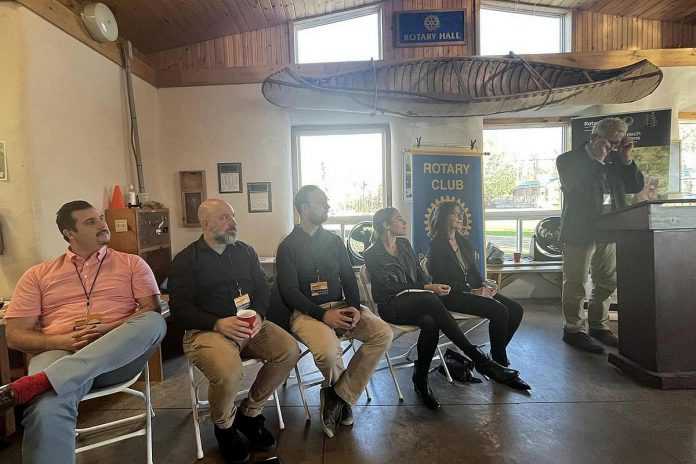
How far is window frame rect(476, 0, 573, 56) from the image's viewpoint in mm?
4887

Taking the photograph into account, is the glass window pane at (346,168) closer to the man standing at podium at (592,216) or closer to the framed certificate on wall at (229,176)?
the framed certificate on wall at (229,176)

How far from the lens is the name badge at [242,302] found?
6.93ft

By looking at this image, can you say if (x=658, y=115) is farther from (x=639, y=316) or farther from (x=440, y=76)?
(x=639, y=316)

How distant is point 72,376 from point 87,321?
442 millimetres

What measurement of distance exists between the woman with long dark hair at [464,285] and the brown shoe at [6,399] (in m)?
2.40

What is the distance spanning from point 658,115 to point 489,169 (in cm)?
188

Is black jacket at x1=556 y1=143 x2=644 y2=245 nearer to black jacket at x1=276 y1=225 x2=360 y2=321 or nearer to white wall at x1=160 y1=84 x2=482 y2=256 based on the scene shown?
white wall at x1=160 y1=84 x2=482 y2=256

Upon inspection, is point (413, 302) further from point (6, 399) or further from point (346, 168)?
point (346, 168)

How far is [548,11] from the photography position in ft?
16.3

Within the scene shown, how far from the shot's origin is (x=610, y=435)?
204 cm

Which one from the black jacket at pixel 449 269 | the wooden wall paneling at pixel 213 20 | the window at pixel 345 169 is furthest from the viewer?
the window at pixel 345 169

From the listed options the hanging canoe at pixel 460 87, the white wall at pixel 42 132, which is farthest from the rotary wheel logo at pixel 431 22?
the white wall at pixel 42 132

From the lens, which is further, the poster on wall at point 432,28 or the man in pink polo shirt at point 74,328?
the poster on wall at point 432,28

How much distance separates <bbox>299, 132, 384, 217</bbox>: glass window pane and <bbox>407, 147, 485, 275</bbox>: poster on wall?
3.59 ft
